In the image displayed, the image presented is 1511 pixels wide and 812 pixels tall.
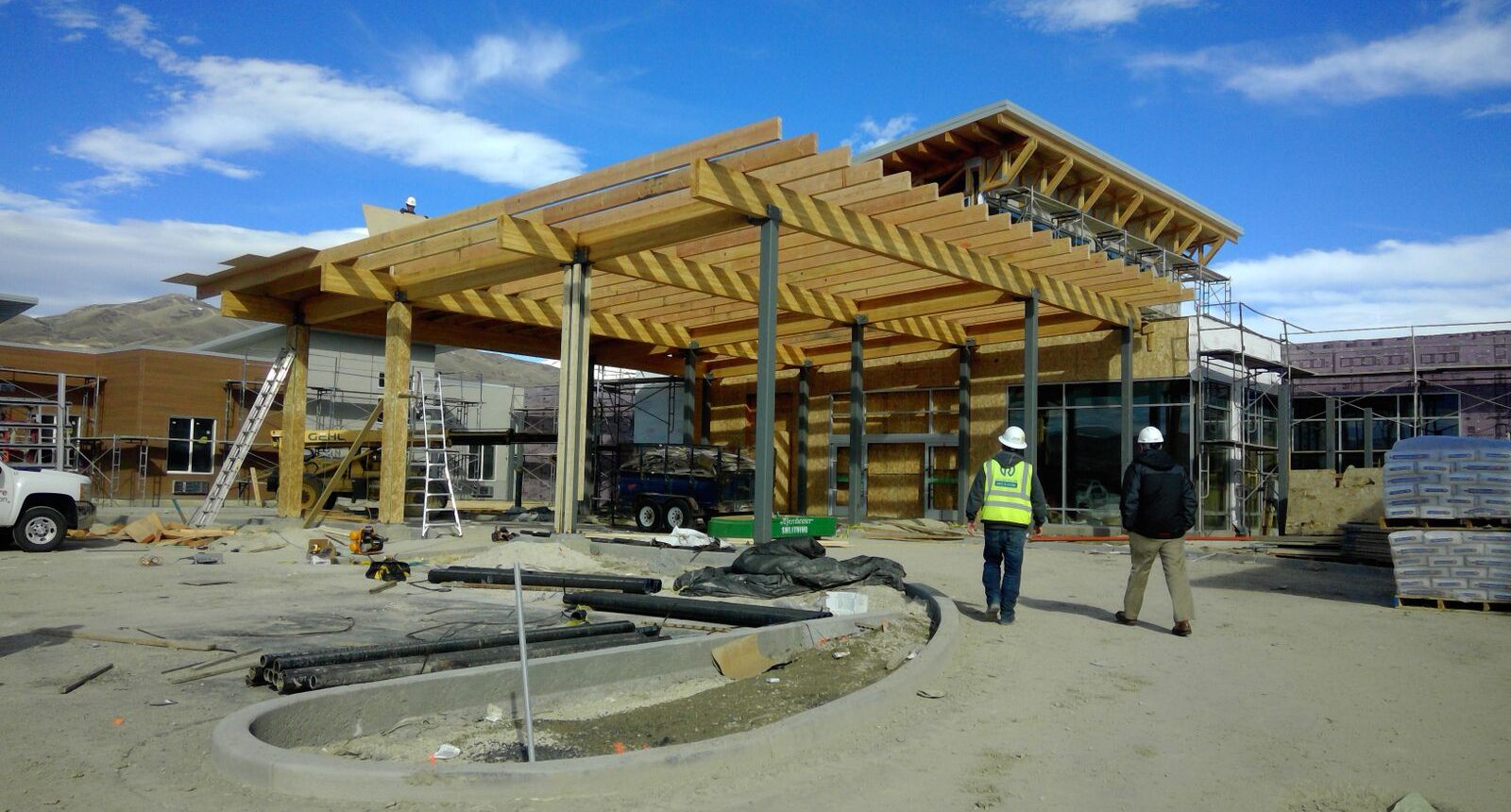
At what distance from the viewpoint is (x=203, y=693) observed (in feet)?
18.9

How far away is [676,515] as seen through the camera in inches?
810

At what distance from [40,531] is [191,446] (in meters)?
18.9

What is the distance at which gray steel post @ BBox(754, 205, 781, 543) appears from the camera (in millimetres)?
13445

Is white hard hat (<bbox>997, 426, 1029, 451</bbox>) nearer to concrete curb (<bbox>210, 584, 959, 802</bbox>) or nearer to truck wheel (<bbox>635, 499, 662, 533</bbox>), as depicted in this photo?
concrete curb (<bbox>210, 584, 959, 802</bbox>)

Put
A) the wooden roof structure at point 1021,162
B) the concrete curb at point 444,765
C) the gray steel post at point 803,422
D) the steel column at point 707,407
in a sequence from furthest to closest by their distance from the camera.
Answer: the steel column at point 707,407 < the wooden roof structure at point 1021,162 < the gray steel post at point 803,422 < the concrete curb at point 444,765

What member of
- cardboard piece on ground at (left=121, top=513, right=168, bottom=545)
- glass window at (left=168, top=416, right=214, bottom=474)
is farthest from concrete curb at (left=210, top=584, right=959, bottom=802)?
glass window at (left=168, top=416, right=214, bottom=474)

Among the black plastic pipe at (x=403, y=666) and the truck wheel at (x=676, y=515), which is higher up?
the truck wheel at (x=676, y=515)

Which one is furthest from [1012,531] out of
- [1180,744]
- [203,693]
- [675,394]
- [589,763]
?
[675,394]

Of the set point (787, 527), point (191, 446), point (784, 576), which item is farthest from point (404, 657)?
point (191, 446)

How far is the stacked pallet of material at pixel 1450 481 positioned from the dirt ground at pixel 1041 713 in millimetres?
1039

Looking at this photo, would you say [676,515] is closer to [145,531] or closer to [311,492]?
[311,492]

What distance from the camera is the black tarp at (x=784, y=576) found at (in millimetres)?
10133

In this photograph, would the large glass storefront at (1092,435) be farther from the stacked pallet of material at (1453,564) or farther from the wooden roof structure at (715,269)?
the stacked pallet of material at (1453,564)

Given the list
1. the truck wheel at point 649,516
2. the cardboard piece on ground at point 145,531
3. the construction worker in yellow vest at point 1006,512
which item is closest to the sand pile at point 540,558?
the construction worker in yellow vest at point 1006,512
